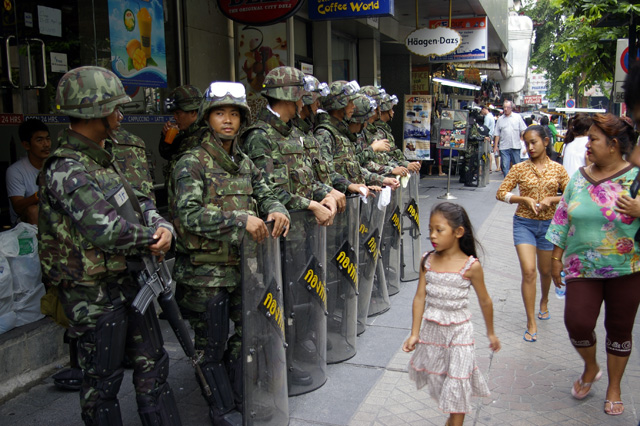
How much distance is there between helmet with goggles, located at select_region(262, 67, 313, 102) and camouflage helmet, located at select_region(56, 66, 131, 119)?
1.53 m

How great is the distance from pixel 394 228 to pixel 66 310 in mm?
4008

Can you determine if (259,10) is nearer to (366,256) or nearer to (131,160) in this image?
(131,160)

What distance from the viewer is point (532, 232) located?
17.3ft

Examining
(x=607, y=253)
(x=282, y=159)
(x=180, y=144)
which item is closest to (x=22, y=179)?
(x=180, y=144)

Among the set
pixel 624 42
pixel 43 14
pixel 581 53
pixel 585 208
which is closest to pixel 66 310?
pixel 585 208

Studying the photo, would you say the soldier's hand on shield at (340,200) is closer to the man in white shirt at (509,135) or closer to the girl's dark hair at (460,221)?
the girl's dark hair at (460,221)

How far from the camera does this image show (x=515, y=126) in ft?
48.3

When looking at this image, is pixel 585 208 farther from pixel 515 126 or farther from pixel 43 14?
pixel 515 126

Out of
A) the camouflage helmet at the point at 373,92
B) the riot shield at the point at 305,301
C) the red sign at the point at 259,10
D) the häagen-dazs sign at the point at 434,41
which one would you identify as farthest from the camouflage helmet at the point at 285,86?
the häagen-dazs sign at the point at 434,41

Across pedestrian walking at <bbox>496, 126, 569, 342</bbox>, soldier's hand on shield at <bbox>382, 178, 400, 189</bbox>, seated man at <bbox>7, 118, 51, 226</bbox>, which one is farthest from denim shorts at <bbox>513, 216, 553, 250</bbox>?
seated man at <bbox>7, 118, 51, 226</bbox>

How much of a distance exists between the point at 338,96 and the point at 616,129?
9.13 ft

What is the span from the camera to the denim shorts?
5.23 meters

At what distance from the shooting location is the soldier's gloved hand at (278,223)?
138 inches

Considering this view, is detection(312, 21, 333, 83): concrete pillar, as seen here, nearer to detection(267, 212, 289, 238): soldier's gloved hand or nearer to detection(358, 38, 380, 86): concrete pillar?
detection(358, 38, 380, 86): concrete pillar
